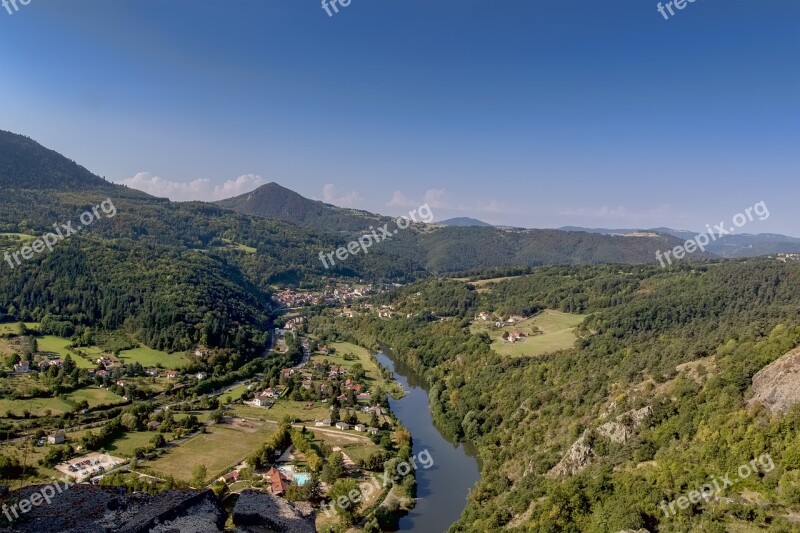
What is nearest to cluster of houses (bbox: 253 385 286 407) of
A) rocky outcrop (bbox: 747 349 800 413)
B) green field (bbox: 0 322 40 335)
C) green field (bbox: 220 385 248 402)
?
green field (bbox: 220 385 248 402)

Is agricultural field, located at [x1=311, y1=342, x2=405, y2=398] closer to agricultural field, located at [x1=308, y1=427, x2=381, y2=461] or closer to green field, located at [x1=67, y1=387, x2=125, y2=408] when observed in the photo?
agricultural field, located at [x1=308, y1=427, x2=381, y2=461]

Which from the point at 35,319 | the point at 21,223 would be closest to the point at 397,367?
the point at 35,319

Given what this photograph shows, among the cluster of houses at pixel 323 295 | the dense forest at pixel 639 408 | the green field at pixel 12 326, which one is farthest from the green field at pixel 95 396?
the cluster of houses at pixel 323 295

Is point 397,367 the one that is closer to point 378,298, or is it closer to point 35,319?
point 378,298
